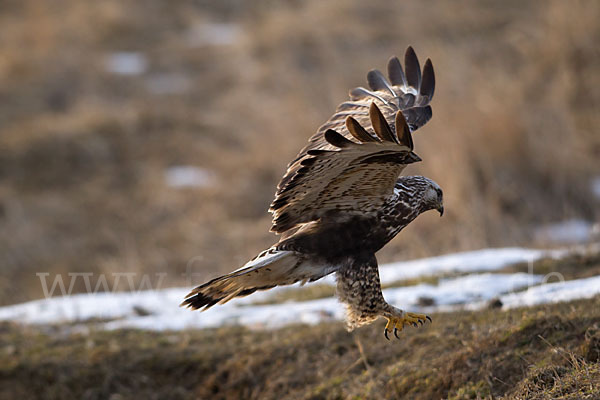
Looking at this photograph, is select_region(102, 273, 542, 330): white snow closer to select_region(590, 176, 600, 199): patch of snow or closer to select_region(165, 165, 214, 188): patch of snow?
select_region(590, 176, 600, 199): patch of snow

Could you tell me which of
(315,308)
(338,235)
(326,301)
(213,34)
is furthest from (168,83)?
(338,235)

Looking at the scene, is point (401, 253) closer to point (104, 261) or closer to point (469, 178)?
point (469, 178)

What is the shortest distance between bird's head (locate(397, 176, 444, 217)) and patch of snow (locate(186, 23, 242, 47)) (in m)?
16.2

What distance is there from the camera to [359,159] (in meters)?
3.63

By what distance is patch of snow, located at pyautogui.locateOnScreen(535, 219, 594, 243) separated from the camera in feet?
31.6

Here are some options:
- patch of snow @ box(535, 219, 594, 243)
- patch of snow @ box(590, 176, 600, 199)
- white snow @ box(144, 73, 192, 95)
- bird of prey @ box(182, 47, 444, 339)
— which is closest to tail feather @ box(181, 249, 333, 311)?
bird of prey @ box(182, 47, 444, 339)

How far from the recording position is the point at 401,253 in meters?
9.86

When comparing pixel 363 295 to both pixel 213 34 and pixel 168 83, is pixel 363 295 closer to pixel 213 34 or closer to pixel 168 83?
pixel 168 83

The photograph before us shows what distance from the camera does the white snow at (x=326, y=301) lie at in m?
5.31

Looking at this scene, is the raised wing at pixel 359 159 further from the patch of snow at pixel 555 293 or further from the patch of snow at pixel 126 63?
the patch of snow at pixel 126 63

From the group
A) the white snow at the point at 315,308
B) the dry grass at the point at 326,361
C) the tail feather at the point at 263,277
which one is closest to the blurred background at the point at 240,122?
the white snow at the point at 315,308

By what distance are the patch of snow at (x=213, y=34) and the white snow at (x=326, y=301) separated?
13.9m

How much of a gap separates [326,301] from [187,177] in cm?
944

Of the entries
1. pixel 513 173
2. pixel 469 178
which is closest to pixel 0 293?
pixel 469 178
